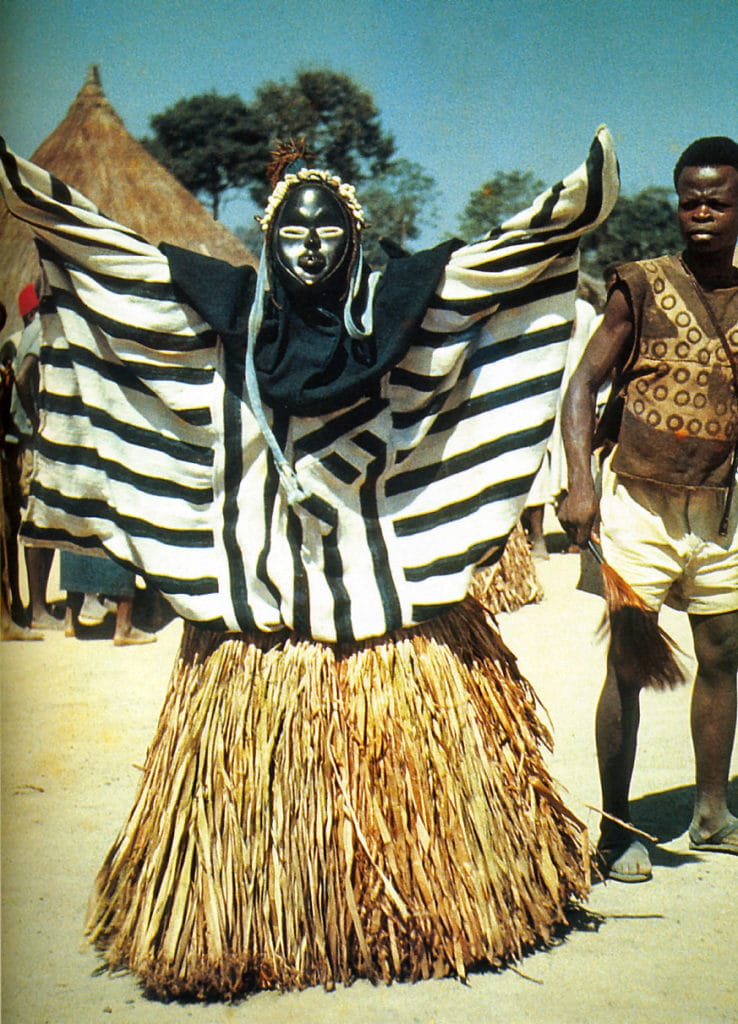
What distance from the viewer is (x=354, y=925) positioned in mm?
2287

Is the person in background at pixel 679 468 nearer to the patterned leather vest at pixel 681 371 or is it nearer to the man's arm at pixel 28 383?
the patterned leather vest at pixel 681 371

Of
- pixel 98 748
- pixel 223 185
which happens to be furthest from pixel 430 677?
pixel 223 185

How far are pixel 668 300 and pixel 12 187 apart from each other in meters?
1.53

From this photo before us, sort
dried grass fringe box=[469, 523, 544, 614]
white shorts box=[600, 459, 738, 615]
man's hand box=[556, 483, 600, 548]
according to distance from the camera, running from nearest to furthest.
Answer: man's hand box=[556, 483, 600, 548], white shorts box=[600, 459, 738, 615], dried grass fringe box=[469, 523, 544, 614]

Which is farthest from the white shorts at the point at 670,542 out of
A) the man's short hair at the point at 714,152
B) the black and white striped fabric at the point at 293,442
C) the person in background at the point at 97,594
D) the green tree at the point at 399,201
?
the green tree at the point at 399,201

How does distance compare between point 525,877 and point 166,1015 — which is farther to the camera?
point 525,877

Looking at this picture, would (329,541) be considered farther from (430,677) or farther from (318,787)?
(318,787)

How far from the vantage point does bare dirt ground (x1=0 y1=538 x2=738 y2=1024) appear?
222cm

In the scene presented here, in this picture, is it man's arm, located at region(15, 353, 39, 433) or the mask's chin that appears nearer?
the mask's chin

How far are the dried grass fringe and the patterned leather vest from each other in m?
2.99

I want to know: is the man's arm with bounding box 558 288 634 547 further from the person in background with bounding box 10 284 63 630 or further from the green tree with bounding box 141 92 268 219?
the green tree with bounding box 141 92 268 219

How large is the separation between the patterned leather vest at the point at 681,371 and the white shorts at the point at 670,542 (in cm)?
9

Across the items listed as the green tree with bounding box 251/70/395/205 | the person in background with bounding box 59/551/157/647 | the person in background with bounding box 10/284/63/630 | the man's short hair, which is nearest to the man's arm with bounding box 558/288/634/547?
the man's short hair

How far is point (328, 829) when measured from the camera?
2.32 meters
